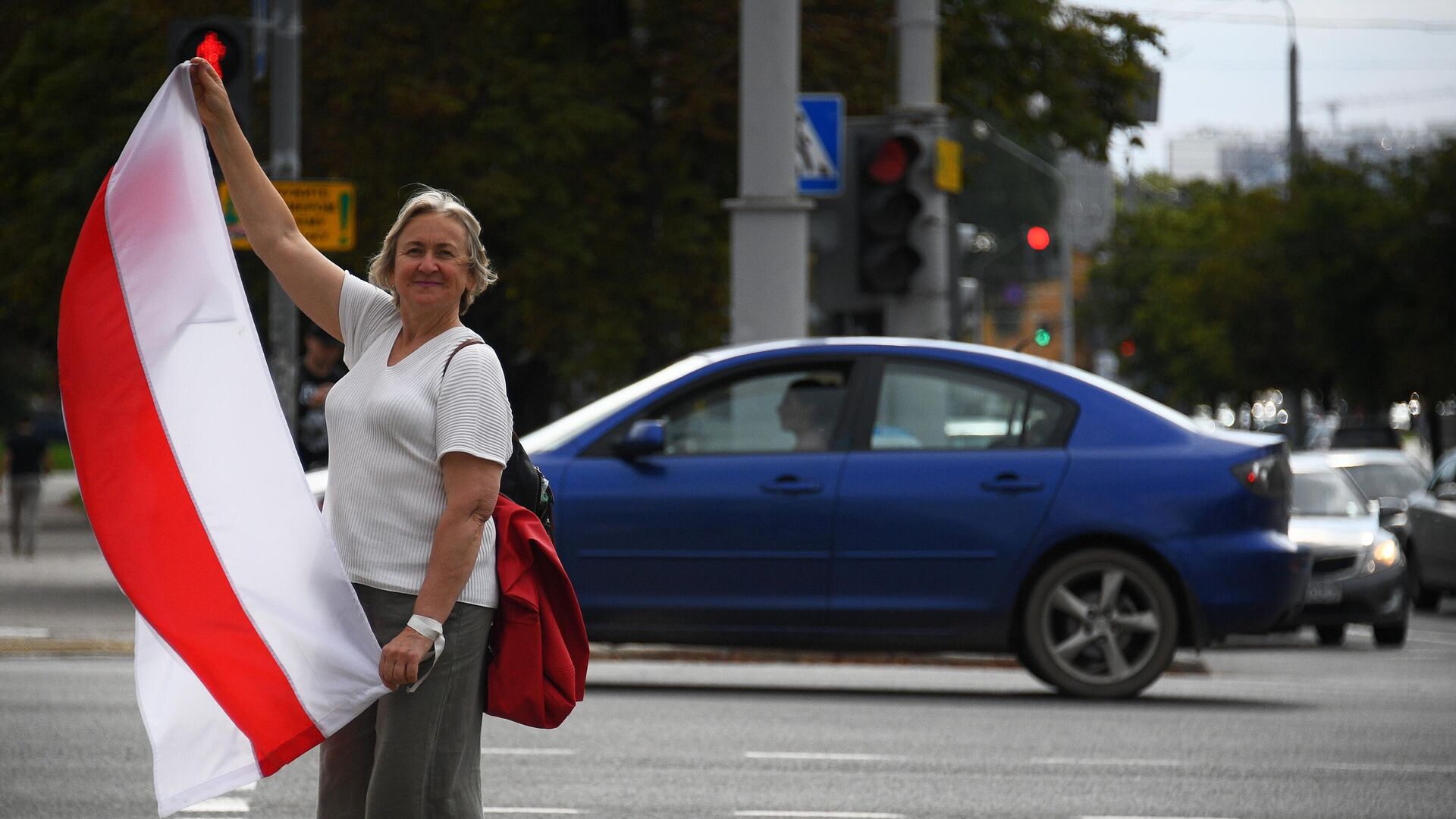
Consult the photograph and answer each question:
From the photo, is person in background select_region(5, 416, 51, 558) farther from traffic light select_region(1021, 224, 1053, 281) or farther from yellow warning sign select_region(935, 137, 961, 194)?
yellow warning sign select_region(935, 137, 961, 194)

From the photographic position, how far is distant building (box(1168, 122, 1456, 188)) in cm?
5447

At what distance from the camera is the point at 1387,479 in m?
23.9

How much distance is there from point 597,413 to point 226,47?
355 cm

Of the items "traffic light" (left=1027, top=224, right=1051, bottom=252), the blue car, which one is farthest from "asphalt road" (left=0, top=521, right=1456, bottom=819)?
Result: "traffic light" (left=1027, top=224, right=1051, bottom=252)

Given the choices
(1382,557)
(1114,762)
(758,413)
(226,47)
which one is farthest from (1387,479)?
(1114,762)

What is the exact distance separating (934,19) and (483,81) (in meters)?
5.64

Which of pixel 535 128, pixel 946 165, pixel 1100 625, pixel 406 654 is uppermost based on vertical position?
pixel 535 128

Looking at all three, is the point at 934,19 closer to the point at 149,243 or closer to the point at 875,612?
the point at 875,612

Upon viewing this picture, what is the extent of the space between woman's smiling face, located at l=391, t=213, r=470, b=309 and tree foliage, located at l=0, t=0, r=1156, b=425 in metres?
14.0

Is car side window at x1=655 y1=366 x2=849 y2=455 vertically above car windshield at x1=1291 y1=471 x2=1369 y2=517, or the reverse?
car side window at x1=655 y1=366 x2=849 y2=455

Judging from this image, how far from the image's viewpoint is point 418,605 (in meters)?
4.05

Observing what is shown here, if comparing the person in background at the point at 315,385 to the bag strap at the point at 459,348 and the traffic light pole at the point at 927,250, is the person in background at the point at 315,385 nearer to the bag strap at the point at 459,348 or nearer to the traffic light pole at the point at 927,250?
the traffic light pole at the point at 927,250

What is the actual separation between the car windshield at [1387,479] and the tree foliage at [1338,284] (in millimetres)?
24127

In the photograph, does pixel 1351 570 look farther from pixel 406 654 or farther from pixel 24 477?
pixel 24 477
